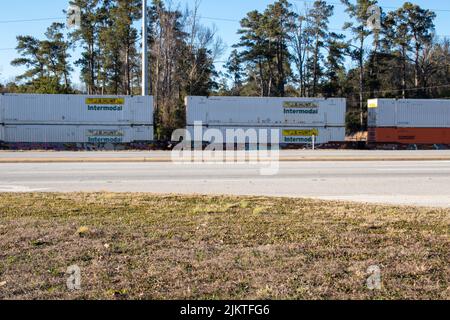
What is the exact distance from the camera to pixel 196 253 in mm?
5383

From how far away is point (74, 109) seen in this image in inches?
1172

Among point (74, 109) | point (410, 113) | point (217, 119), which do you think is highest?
point (74, 109)

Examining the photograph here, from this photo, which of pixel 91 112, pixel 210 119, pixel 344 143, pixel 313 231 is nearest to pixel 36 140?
pixel 91 112

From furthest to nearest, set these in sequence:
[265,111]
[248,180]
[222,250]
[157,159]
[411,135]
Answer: [411,135] → [265,111] → [157,159] → [248,180] → [222,250]

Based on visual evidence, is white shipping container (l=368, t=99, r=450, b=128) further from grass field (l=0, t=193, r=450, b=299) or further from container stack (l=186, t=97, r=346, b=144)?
grass field (l=0, t=193, r=450, b=299)

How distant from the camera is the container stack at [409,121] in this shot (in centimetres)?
3197

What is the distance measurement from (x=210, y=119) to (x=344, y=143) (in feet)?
28.2

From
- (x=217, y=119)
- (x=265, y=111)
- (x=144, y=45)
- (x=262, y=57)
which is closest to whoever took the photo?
(x=144, y=45)

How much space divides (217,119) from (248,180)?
58.2 feet

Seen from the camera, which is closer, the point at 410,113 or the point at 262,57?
the point at 410,113

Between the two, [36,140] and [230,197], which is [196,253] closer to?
[230,197]

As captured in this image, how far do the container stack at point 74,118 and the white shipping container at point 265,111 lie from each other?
9.90 ft

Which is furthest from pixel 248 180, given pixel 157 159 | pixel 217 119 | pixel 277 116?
pixel 277 116

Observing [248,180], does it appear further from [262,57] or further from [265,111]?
[262,57]
